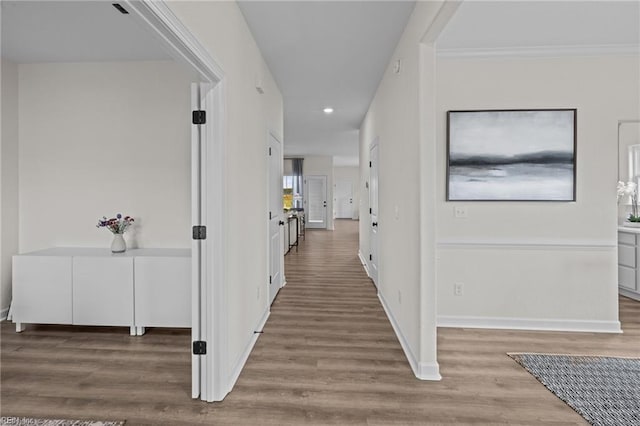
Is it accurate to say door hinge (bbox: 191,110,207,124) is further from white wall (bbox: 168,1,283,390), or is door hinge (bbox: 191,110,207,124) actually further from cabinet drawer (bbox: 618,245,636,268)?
cabinet drawer (bbox: 618,245,636,268)

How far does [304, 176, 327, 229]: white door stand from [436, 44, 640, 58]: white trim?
27.8 feet

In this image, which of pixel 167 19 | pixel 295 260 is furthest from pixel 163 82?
pixel 295 260

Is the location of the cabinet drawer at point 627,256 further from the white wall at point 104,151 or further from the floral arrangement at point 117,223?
the floral arrangement at point 117,223

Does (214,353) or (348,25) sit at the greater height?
(348,25)

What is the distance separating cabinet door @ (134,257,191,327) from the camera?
278 cm

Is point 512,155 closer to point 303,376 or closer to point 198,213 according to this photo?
point 303,376

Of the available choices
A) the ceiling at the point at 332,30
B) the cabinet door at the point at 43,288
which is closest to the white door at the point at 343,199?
the ceiling at the point at 332,30

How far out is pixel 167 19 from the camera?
128 cm

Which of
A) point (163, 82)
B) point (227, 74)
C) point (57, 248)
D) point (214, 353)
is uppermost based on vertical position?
point (163, 82)

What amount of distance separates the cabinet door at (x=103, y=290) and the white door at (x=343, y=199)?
13.0 m

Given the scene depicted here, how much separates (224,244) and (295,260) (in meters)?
4.16

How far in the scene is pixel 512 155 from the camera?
2.98m

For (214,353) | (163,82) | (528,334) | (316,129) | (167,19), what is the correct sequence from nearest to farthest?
(167,19), (214,353), (528,334), (163,82), (316,129)

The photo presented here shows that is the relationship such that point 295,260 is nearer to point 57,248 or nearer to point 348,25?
point 57,248
